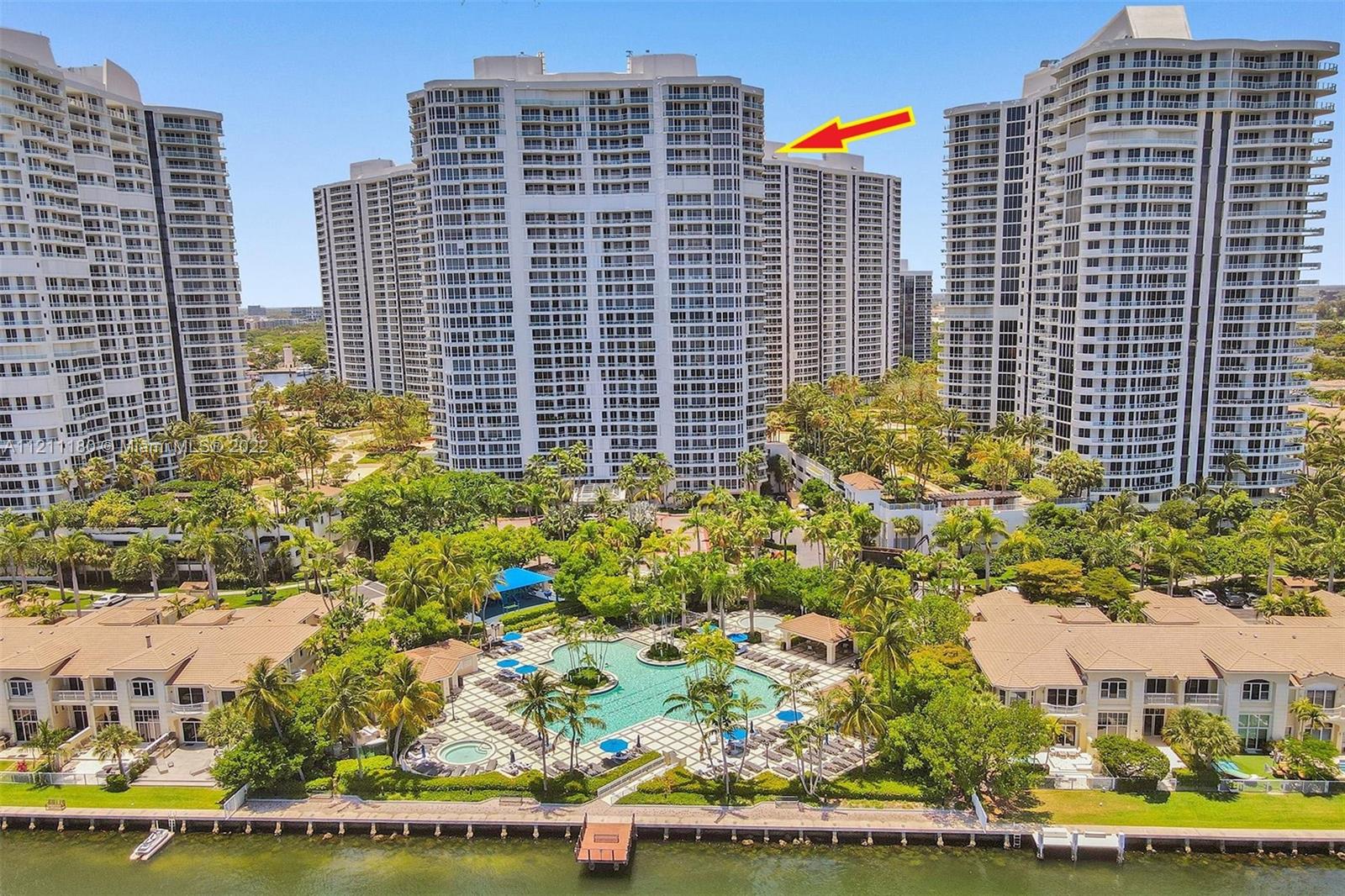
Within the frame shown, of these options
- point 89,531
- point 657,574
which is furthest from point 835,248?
point 89,531

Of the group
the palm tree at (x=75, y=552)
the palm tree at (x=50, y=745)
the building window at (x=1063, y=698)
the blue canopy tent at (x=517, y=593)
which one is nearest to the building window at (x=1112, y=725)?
the building window at (x=1063, y=698)

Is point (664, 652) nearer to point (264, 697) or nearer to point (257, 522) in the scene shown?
point (264, 697)

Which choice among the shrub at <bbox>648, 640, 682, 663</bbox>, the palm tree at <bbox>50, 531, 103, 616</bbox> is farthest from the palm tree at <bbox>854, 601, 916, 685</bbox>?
the palm tree at <bbox>50, 531, 103, 616</bbox>

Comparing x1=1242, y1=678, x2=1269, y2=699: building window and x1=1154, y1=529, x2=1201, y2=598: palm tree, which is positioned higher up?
x1=1154, y1=529, x2=1201, y2=598: palm tree

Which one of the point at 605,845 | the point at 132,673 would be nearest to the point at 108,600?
the point at 132,673

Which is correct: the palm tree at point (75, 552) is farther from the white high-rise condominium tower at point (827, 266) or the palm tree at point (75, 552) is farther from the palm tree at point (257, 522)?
the white high-rise condominium tower at point (827, 266)

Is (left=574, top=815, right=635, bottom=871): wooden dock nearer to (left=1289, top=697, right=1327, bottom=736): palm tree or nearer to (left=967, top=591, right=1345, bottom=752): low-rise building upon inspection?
(left=967, top=591, right=1345, bottom=752): low-rise building
